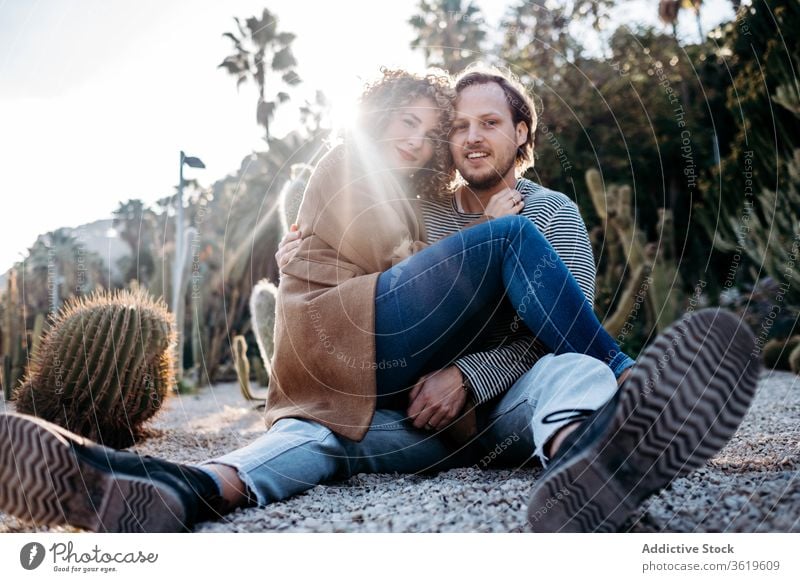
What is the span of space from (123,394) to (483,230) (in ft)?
5.76

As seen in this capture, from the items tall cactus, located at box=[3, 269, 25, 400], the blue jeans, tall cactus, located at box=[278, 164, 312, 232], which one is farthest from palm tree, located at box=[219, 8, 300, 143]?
tall cactus, located at box=[3, 269, 25, 400]

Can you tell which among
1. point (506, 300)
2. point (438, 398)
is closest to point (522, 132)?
point (506, 300)

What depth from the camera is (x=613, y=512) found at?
1.25 m

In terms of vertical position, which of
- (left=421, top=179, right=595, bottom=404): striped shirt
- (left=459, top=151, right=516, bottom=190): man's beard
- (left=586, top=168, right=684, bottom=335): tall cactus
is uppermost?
(left=459, top=151, right=516, bottom=190): man's beard

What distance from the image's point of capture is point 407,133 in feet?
6.54

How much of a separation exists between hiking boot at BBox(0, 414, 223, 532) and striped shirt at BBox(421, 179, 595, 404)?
77 cm

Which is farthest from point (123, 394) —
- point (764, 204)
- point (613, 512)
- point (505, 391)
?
point (764, 204)

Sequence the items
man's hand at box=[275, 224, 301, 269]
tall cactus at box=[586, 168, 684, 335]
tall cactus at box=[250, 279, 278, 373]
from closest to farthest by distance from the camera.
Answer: man's hand at box=[275, 224, 301, 269], tall cactus at box=[250, 279, 278, 373], tall cactus at box=[586, 168, 684, 335]

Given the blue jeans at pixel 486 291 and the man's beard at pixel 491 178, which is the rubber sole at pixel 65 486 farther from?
the man's beard at pixel 491 178

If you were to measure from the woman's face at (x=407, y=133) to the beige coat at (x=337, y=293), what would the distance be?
103 mm

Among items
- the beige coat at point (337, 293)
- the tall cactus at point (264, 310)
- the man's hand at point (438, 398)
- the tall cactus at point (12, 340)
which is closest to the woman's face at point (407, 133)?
the beige coat at point (337, 293)

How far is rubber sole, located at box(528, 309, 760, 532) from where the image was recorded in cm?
122

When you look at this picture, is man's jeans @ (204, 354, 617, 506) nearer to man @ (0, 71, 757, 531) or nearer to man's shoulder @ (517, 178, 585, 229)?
man @ (0, 71, 757, 531)
